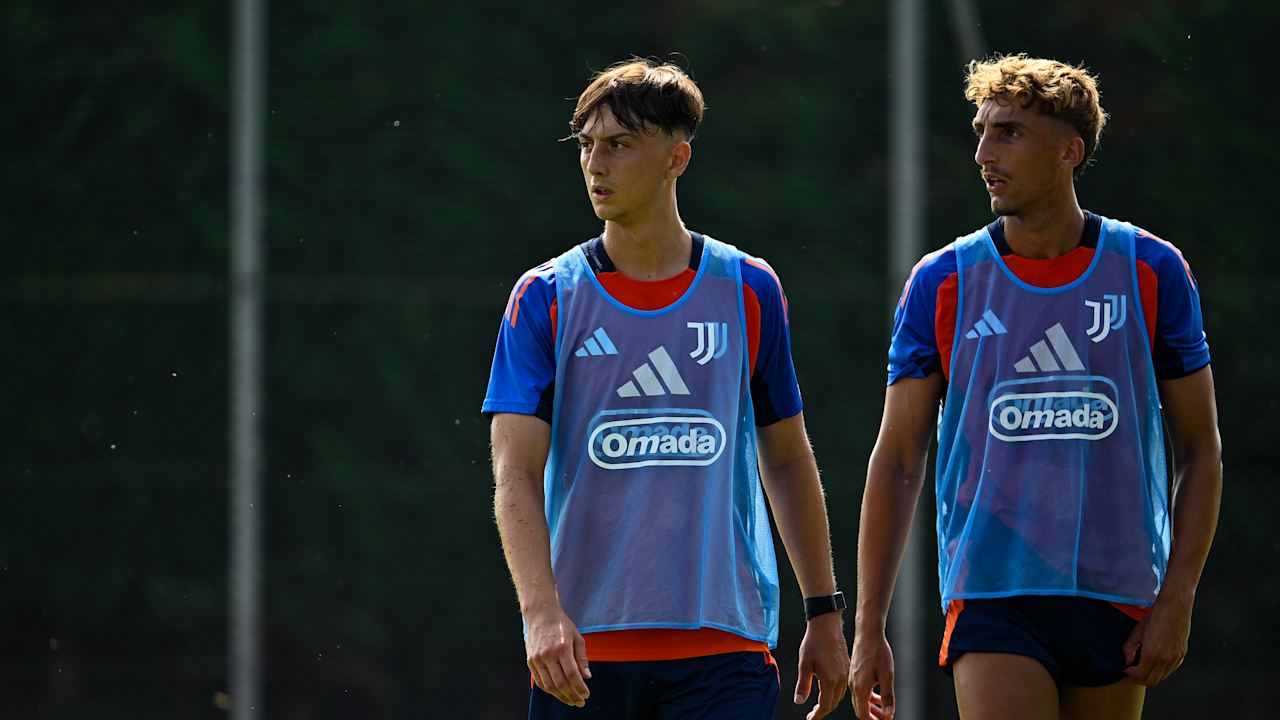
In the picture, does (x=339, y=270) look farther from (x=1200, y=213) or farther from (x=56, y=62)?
(x=1200, y=213)

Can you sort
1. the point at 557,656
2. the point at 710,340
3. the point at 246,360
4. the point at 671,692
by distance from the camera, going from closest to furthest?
the point at 557,656 < the point at 671,692 < the point at 710,340 < the point at 246,360

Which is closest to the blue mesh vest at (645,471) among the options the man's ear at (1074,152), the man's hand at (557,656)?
the man's hand at (557,656)

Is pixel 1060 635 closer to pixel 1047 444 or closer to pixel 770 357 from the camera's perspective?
pixel 1047 444

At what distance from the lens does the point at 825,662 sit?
391cm

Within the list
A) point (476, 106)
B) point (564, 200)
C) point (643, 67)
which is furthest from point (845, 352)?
point (643, 67)

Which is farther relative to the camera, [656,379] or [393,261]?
[393,261]

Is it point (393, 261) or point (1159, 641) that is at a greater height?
point (393, 261)

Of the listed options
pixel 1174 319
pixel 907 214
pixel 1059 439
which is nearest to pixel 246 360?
pixel 907 214

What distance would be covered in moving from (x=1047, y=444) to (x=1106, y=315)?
337mm

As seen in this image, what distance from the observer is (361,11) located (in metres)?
9.38

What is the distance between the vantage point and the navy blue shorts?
3.71 meters

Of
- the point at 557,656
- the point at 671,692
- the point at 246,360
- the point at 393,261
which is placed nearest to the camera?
the point at 557,656

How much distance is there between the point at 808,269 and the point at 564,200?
55.6 inches

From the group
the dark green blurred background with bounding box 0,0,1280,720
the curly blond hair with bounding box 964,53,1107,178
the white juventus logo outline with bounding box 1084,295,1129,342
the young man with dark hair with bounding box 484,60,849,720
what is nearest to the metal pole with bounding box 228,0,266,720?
the dark green blurred background with bounding box 0,0,1280,720
